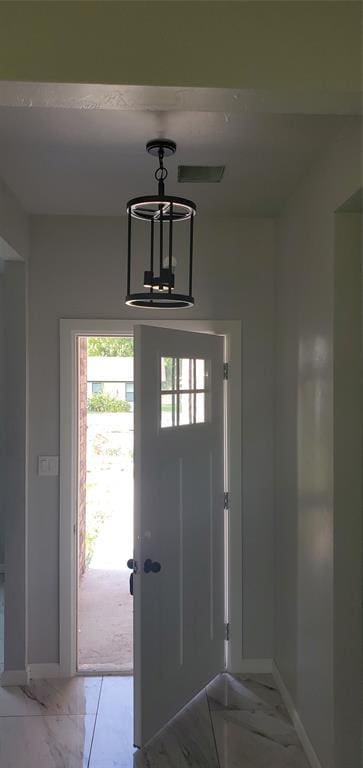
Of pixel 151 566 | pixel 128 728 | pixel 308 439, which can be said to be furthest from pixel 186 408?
pixel 128 728

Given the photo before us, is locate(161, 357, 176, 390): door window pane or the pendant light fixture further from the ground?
the pendant light fixture

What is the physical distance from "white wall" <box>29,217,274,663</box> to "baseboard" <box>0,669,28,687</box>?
10cm

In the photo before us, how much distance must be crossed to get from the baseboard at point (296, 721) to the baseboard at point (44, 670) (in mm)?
1191

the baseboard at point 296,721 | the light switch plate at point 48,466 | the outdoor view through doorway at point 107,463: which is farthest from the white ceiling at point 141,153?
the baseboard at point 296,721

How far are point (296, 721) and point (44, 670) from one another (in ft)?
4.51

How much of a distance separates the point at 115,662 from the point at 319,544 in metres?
1.73

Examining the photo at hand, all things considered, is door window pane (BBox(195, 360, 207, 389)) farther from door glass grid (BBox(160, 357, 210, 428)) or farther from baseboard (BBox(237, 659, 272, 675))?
baseboard (BBox(237, 659, 272, 675))

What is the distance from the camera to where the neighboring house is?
19.7 ft

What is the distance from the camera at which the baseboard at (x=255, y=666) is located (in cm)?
323

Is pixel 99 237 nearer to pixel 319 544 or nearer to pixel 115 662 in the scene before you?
pixel 319 544

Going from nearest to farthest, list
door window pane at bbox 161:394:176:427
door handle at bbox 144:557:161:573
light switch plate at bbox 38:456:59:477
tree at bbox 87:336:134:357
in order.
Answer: door handle at bbox 144:557:161:573, door window pane at bbox 161:394:176:427, light switch plate at bbox 38:456:59:477, tree at bbox 87:336:134:357

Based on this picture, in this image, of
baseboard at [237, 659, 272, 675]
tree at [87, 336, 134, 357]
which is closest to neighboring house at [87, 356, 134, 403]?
tree at [87, 336, 134, 357]

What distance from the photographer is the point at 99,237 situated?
10.4ft

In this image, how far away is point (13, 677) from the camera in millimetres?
3092
